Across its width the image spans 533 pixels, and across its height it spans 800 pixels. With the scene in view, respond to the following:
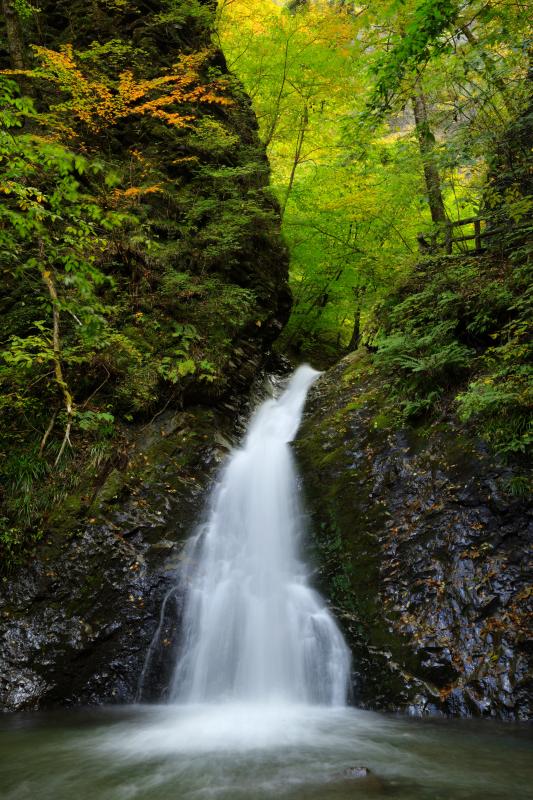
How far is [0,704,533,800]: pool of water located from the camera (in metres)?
3.44

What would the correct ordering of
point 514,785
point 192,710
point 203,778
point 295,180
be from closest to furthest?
point 514,785 → point 203,778 → point 192,710 → point 295,180

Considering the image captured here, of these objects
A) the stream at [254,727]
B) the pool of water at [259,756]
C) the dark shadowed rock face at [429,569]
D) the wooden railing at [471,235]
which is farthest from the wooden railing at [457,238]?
the pool of water at [259,756]

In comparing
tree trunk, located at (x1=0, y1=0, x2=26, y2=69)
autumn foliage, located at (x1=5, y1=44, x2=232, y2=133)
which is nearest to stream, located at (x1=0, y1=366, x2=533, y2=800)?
autumn foliage, located at (x1=5, y1=44, x2=232, y2=133)

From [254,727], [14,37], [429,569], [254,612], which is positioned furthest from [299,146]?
[254,727]

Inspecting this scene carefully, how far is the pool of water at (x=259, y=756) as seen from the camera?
135 inches

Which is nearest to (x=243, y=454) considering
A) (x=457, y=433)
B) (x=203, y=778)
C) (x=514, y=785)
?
(x=457, y=433)

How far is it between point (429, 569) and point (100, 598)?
4235 mm

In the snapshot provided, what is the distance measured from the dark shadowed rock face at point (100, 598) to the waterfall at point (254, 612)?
365 millimetres

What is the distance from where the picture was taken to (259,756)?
161 inches

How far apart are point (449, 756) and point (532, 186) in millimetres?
7787

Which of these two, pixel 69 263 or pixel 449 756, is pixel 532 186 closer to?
pixel 69 263

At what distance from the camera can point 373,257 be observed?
38.6 feet

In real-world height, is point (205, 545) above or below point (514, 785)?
above

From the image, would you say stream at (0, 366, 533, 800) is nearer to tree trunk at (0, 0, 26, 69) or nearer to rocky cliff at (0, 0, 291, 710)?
rocky cliff at (0, 0, 291, 710)
